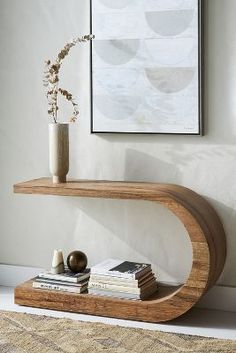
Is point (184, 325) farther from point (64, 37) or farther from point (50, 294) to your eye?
point (64, 37)

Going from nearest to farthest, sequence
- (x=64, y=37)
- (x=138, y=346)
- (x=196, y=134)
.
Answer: (x=138, y=346), (x=196, y=134), (x=64, y=37)

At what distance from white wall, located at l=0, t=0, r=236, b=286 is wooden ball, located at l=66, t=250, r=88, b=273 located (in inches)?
8.2

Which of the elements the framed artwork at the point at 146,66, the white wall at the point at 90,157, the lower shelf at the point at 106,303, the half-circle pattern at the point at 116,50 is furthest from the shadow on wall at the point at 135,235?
the half-circle pattern at the point at 116,50

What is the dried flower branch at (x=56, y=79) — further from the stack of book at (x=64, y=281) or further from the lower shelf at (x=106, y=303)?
the lower shelf at (x=106, y=303)

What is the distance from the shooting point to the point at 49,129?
3496 millimetres

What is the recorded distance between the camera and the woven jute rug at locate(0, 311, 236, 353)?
2.91m

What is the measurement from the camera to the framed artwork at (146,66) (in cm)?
337

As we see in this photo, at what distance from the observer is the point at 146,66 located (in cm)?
346

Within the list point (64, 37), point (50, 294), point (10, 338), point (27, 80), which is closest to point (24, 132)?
point (27, 80)

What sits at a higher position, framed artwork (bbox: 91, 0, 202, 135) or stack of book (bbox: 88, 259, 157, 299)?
framed artwork (bbox: 91, 0, 202, 135)

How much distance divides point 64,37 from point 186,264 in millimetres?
1313

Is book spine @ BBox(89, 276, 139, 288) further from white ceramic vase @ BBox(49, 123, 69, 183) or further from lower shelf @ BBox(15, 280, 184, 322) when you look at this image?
white ceramic vase @ BBox(49, 123, 69, 183)

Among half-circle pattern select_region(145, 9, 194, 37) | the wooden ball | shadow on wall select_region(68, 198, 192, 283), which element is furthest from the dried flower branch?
the wooden ball

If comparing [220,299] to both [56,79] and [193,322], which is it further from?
[56,79]
